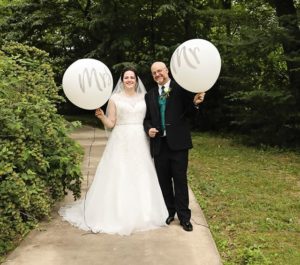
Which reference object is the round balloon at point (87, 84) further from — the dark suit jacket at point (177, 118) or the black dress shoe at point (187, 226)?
the black dress shoe at point (187, 226)

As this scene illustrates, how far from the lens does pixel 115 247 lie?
457cm

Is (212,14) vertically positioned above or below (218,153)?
above

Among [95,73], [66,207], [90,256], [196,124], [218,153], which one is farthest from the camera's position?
[196,124]

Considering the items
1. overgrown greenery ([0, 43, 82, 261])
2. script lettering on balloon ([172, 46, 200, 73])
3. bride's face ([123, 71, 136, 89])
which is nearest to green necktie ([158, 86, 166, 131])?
bride's face ([123, 71, 136, 89])

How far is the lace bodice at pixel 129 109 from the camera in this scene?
17.6 ft

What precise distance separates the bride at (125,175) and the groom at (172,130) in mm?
183

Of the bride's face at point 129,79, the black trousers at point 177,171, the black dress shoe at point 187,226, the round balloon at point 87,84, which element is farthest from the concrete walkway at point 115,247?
the bride's face at point 129,79

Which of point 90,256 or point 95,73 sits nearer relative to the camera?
point 90,256

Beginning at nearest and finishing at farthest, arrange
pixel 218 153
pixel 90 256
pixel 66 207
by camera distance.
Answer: pixel 90 256 < pixel 66 207 < pixel 218 153

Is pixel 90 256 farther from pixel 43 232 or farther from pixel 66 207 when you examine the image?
pixel 66 207

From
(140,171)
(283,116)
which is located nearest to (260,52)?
(283,116)

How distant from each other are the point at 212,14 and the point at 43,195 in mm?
8740

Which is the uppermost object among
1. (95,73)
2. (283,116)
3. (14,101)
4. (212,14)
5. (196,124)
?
(212,14)

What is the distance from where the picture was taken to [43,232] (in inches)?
200
